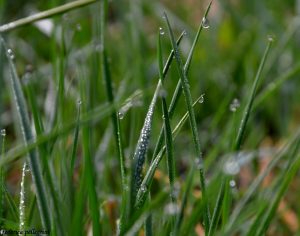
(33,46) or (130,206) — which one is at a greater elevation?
(33,46)

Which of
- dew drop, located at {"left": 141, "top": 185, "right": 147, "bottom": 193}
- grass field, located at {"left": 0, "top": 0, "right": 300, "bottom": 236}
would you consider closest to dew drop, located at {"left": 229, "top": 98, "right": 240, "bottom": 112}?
grass field, located at {"left": 0, "top": 0, "right": 300, "bottom": 236}

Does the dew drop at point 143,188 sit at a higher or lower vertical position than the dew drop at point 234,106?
lower

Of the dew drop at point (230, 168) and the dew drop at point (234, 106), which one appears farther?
the dew drop at point (234, 106)

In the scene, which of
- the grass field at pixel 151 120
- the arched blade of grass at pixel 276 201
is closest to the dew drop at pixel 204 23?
the grass field at pixel 151 120

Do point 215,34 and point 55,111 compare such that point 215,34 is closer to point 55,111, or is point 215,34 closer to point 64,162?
point 55,111

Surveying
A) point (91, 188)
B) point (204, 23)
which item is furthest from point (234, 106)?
point (91, 188)

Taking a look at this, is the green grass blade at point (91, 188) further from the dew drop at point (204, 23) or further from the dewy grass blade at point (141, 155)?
the dew drop at point (204, 23)

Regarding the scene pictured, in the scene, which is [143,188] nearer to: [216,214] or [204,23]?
[216,214]

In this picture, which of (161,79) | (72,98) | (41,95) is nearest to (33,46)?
(41,95)
